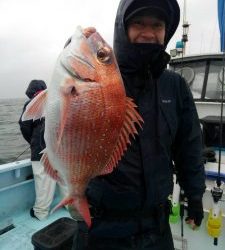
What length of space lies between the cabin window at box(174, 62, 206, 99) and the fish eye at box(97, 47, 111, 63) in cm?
450

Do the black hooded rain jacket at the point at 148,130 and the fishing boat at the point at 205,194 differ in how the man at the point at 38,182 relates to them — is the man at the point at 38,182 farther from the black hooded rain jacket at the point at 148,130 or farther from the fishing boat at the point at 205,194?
the black hooded rain jacket at the point at 148,130

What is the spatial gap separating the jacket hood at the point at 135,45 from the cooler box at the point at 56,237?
5.88 ft

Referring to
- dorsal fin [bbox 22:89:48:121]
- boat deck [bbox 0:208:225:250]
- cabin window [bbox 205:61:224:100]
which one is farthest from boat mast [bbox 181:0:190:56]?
dorsal fin [bbox 22:89:48:121]

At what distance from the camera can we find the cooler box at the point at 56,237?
332 centimetres

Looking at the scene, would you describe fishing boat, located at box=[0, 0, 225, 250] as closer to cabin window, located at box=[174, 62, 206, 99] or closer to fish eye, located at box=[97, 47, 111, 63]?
cabin window, located at box=[174, 62, 206, 99]

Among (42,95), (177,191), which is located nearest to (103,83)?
(42,95)

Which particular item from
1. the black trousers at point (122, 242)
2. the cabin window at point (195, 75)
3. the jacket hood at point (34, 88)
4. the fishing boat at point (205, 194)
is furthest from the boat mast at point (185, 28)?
the black trousers at point (122, 242)

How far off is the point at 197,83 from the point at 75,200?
4803 millimetres

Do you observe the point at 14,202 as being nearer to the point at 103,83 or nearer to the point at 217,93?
the point at 217,93

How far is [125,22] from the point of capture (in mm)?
2197

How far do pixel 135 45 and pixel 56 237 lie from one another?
232 centimetres

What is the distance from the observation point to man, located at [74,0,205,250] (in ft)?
6.99

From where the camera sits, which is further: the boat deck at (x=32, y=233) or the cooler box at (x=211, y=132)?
the cooler box at (x=211, y=132)

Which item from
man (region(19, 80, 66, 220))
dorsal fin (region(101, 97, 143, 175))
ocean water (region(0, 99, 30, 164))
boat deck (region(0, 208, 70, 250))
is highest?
dorsal fin (region(101, 97, 143, 175))
